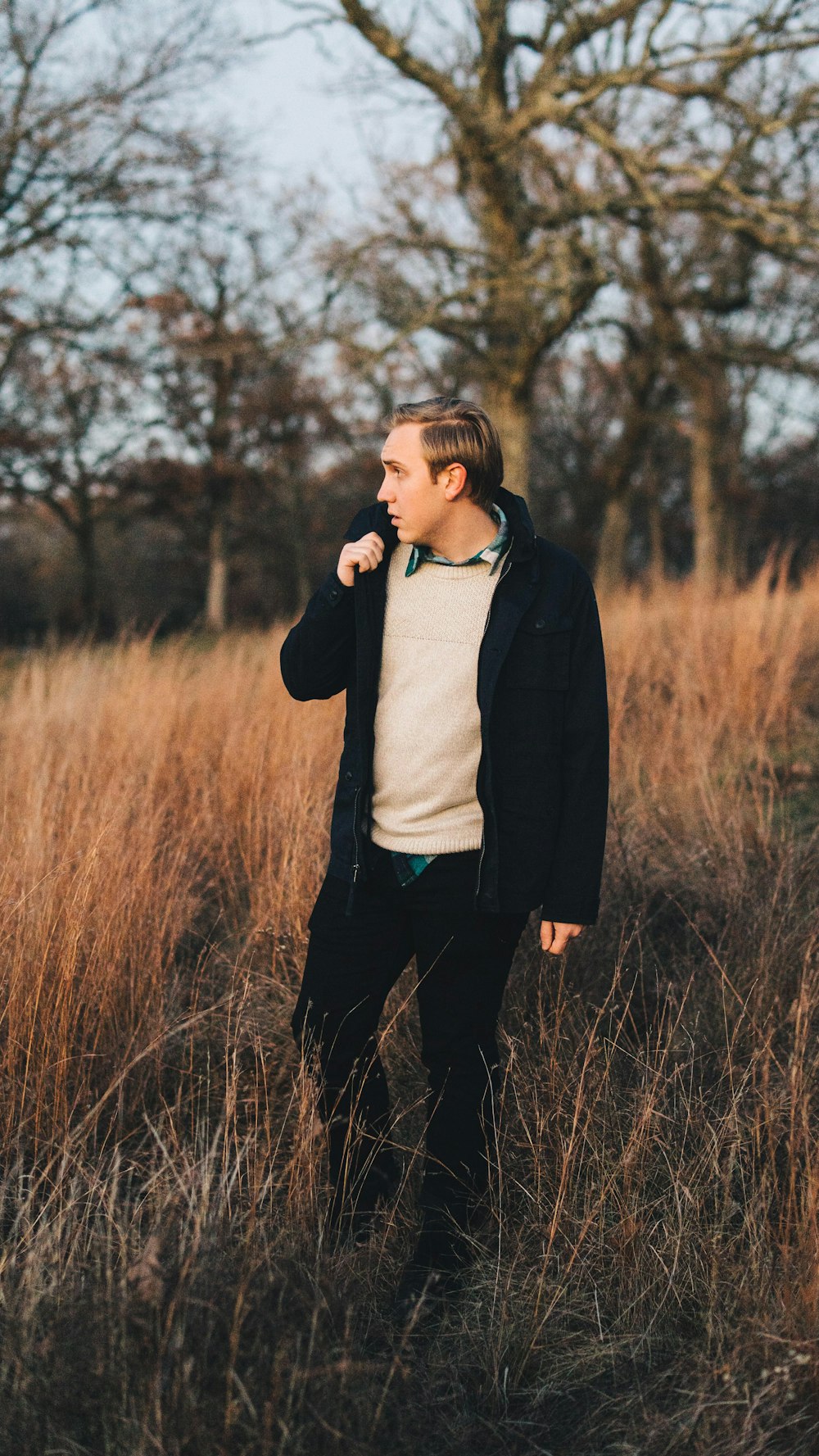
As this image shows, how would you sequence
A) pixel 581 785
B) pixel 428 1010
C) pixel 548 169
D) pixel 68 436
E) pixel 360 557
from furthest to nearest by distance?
pixel 68 436 < pixel 548 169 < pixel 428 1010 < pixel 581 785 < pixel 360 557

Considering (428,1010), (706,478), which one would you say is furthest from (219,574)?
(428,1010)

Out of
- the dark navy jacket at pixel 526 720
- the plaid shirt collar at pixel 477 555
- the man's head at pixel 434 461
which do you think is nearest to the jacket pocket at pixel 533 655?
the dark navy jacket at pixel 526 720

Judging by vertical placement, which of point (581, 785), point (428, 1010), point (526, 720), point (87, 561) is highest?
point (87, 561)

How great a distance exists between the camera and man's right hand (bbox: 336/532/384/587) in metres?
2.15

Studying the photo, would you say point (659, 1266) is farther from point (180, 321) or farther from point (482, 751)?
point (180, 321)

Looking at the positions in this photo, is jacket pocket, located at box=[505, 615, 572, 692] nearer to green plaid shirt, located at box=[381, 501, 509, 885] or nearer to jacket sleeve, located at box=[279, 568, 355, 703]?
green plaid shirt, located at box=[381, 501, 509, 885]

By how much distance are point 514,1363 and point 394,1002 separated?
1131 millimetres

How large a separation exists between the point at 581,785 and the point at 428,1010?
2.03ft

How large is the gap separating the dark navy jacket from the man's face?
0.36ft

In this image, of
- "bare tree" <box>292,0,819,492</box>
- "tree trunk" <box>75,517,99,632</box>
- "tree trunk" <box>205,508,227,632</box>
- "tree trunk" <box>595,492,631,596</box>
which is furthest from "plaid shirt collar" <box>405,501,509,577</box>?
"tree trunk" <box>75,517,99,632</box>

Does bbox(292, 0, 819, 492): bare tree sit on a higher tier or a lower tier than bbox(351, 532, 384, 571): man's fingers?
higher

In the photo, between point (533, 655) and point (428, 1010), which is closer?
point (533, 655)

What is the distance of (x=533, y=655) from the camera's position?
221 cm

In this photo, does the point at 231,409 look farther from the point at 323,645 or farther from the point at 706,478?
the point at 323,645
